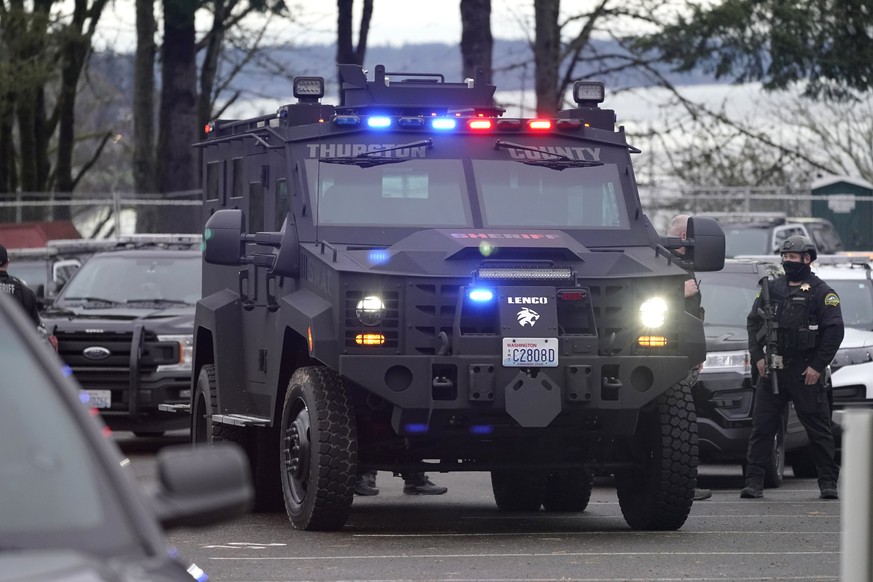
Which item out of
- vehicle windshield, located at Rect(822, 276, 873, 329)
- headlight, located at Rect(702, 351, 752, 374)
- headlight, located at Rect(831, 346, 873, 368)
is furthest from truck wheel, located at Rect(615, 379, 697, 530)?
vehicle windshield, located at Rect(822, 276, 873, 329)

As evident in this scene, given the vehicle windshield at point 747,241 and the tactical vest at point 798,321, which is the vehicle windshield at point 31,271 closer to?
the vehicle windshield at point 747,241

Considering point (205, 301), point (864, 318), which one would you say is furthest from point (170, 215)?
point (205, 301)

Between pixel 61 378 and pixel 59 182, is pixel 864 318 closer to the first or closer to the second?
pixel 61 378

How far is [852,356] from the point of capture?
17156 millimetres

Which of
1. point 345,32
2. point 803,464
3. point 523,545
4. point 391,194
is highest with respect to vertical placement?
point 345,32

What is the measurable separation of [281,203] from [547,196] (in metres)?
1.70

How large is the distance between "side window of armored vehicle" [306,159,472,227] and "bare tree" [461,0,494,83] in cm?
1431

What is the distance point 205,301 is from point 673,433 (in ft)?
12.9

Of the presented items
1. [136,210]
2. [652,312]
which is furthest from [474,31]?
[652,312]

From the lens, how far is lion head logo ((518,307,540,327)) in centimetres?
1086

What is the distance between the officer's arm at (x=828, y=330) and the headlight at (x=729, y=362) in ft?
4.50

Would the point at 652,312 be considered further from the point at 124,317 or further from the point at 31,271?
the point at 31,271

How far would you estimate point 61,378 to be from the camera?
13.5 ft

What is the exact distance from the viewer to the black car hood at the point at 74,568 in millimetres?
3514
